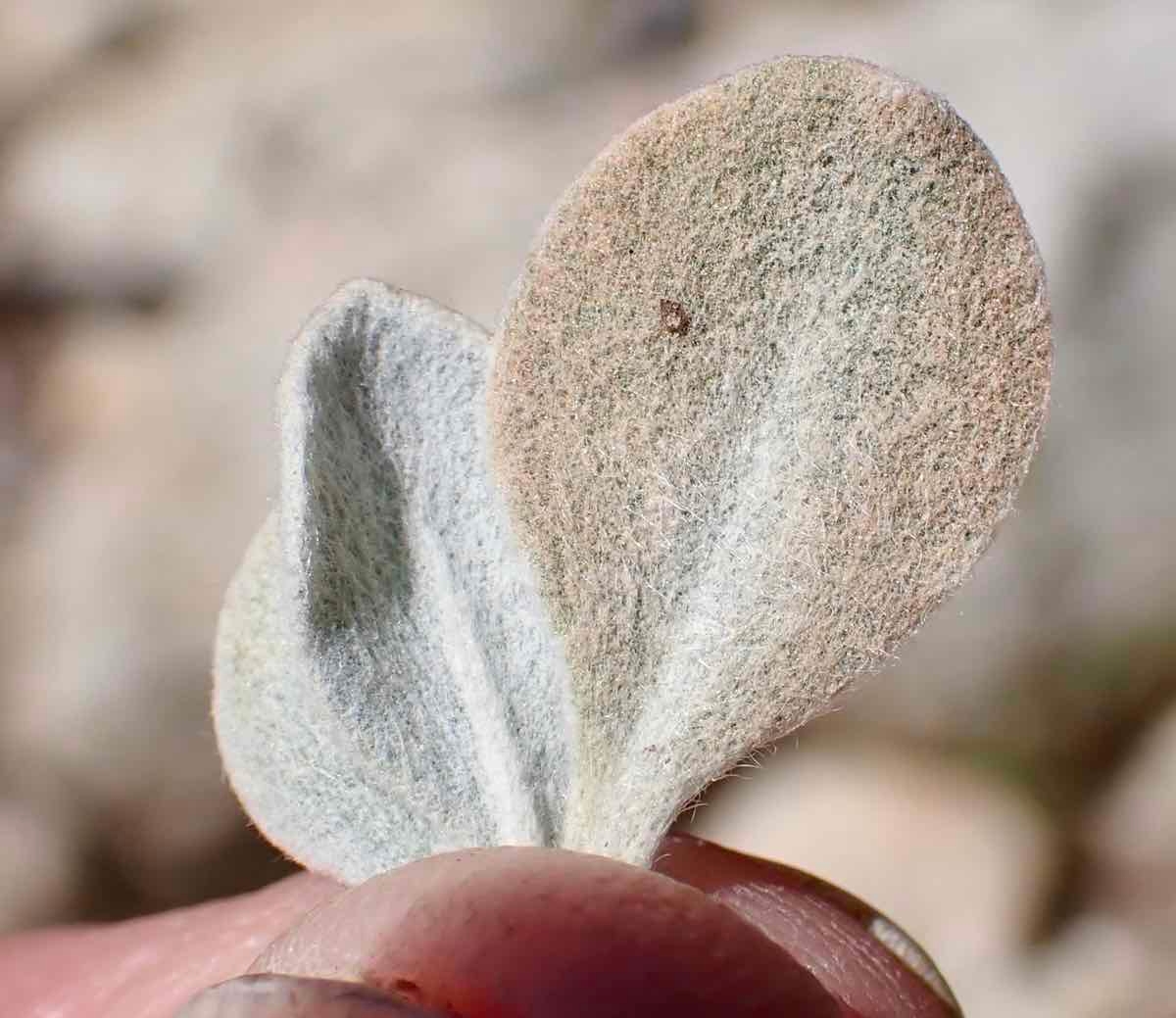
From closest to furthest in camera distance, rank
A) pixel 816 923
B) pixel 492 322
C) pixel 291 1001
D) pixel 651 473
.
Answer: pixel 291 1001 → pixel 651 473 → pixel 816 923 → pixel 492 322

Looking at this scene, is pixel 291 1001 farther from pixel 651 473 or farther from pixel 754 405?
pixel 754 405

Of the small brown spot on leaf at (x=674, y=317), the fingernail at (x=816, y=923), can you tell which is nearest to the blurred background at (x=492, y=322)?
the fingernail at (x=816, y=923)

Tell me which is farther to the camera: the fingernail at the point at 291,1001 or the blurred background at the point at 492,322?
the blurred background at the point at 492,322

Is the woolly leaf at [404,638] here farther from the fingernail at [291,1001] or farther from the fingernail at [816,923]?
the fingernail at [816,923]

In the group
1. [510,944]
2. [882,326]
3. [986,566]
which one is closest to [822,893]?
[510,944]

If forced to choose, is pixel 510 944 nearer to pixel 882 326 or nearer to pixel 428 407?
pixel 428 407

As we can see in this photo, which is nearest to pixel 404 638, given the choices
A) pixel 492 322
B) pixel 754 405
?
pixel 754 405
